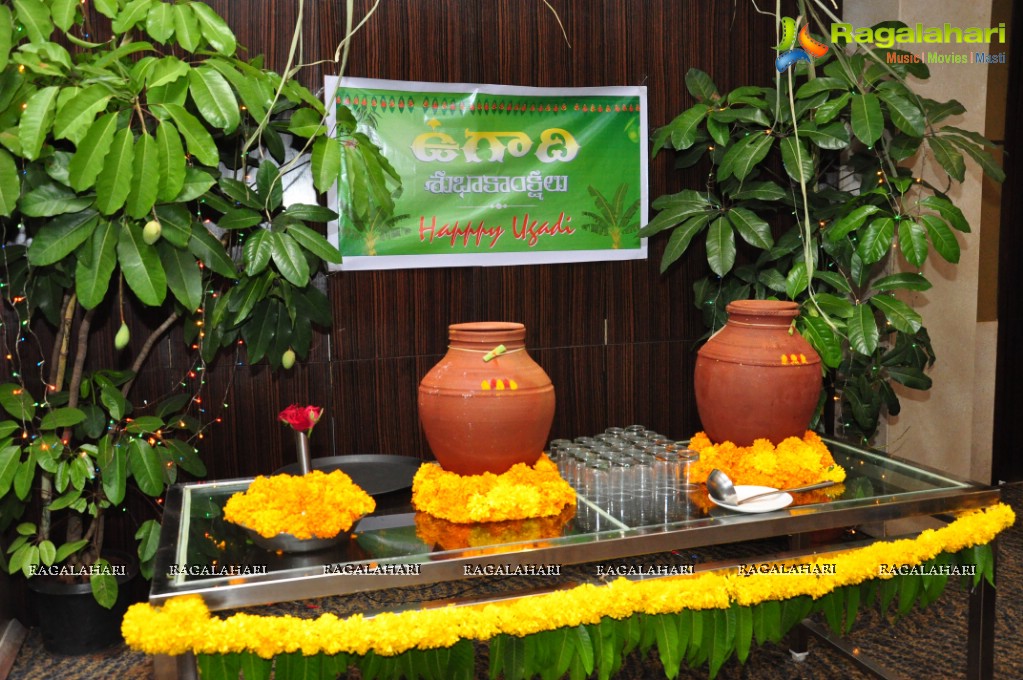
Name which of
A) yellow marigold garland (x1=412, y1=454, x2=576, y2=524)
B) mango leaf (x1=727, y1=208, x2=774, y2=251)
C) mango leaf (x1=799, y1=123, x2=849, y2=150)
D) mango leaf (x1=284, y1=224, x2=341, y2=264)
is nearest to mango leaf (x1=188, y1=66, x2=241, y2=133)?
mango leaf (x1=284, y1=224, x2=341, y2=264)

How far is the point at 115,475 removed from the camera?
243cm

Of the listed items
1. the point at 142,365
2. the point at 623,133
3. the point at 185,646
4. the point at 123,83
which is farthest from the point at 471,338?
the point at 623,133

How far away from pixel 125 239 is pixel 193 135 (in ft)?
1.28

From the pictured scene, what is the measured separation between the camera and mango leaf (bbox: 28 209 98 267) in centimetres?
213

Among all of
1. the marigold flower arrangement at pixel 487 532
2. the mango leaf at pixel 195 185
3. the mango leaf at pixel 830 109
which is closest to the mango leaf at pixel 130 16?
the mango leaf at pixel 195 185

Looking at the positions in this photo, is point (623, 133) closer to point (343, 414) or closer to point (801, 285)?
point (801, 285)

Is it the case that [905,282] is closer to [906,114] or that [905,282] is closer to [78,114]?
[906,114]

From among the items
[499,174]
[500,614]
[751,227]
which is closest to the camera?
[500,614]

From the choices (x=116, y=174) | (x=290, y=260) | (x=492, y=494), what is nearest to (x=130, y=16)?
(x=116, y=174)

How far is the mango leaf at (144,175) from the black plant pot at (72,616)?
1253mm

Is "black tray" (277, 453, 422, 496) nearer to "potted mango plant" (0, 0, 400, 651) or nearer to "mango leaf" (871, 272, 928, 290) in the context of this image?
"potted mango plant" (0, 0, 400, 651)

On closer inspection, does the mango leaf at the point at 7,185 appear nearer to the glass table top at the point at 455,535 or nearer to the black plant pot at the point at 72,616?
the glass table top at the point at 455,535

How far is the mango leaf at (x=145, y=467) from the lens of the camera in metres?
2.43

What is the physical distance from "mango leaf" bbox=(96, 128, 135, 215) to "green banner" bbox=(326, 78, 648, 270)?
1021 mm
